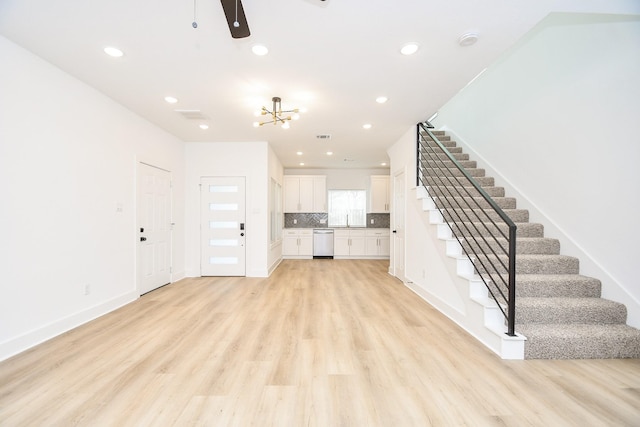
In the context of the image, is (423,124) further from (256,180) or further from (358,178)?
(358,178)

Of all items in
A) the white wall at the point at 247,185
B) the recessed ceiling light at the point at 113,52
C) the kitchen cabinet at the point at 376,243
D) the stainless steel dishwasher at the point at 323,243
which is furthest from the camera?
the stainless steel dishwasher at the point at 323,243

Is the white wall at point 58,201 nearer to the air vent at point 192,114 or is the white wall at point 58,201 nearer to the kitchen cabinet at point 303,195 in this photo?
the air vent at point 192,114

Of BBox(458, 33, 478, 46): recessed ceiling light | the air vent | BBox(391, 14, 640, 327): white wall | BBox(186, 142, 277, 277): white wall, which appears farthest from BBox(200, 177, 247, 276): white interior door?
BBox(391, 14, 640, 327): white wall

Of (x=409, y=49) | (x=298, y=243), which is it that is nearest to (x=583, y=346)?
(x=409, y=49)

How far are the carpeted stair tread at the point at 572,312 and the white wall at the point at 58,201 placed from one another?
4.64 meters

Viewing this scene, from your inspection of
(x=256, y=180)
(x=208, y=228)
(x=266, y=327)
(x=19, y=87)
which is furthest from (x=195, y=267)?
(x=19, y=87)

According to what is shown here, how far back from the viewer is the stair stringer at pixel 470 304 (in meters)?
2.27

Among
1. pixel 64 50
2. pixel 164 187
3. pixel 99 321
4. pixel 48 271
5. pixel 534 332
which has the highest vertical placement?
pixel 64 50

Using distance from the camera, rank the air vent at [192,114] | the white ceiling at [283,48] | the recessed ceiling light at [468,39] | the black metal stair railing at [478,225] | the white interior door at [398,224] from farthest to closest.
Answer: the white interior door at [398,224] → the air vent at [192,114] → the black metal stair railing at [478,225] → the recessed ceiling light at [468,39] → the white ceiling at [283,48]

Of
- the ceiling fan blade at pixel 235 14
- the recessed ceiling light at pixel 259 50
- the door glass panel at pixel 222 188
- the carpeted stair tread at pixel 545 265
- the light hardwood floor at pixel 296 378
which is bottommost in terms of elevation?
the light hardwood floor at pixel 296 378

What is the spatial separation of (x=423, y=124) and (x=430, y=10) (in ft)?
8.53

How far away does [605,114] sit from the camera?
2672 mm

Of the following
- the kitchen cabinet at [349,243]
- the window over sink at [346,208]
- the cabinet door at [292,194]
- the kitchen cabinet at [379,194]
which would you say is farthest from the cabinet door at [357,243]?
the cabinet door at [292,194]

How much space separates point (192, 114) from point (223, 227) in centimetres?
233
